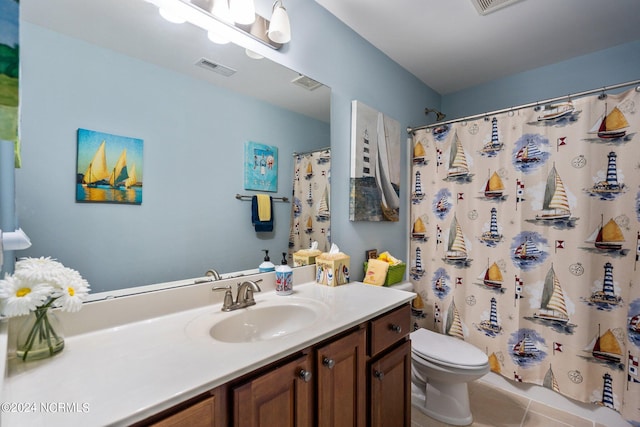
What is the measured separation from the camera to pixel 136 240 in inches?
40.3

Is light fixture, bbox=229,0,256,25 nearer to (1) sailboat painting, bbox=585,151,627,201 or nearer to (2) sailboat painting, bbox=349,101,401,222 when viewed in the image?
(2) sailboat painting, bbox=349,101,401,222

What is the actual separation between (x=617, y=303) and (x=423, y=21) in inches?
76.2

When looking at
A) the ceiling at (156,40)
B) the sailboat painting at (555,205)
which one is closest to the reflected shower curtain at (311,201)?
the ceiling at (156,40)

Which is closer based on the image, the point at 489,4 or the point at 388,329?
the point at 388,329

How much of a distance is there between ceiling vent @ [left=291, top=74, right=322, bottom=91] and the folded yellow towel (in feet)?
3.52

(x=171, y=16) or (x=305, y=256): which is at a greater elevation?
Result: (x=171, y=16)

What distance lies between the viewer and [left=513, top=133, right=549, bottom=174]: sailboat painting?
1801mm

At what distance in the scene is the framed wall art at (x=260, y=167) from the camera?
4.39 feet

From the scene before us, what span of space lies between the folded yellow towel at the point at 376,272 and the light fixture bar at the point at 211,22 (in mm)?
1297

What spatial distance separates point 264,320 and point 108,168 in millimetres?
790

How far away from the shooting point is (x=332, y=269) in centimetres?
153

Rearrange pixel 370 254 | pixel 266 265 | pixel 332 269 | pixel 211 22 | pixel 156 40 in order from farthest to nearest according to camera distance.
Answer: pixel 370 254
pixel 332 269
pixel 266 265
pixel 211 22
pixel 156 40

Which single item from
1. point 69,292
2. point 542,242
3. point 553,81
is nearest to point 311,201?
point 69,292

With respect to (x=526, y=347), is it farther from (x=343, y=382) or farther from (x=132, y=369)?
(x=132, y=369)
